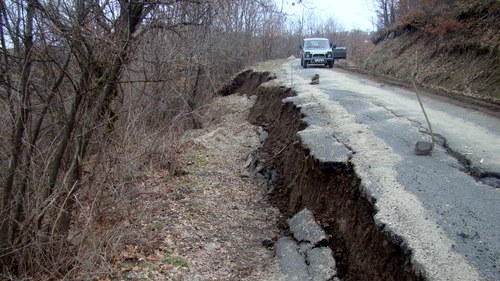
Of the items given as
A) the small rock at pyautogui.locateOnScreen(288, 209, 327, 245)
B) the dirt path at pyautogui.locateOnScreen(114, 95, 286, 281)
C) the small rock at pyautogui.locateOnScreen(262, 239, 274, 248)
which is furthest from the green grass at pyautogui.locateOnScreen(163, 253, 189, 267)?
the small rock at pyautogui.locateOnScreen(288, 209, 327, 245)

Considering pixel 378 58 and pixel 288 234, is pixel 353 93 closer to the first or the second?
pixel 288 234

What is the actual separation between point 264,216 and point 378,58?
68.3ft

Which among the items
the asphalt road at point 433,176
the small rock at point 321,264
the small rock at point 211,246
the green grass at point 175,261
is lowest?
the small rock at point 211,246

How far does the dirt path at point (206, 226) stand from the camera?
5324 millimetres

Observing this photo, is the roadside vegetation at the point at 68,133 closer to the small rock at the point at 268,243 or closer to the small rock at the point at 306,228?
the small rock at the point at 268,243

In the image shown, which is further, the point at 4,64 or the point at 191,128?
the point at 191,128

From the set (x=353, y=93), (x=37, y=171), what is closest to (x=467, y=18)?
(x=353, y=93)

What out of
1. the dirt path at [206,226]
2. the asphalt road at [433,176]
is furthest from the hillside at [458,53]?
the dirt path at [206,226]

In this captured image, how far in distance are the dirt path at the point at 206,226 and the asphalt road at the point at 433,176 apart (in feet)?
5.25

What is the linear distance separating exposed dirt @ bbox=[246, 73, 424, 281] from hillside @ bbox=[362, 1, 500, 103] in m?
4.65

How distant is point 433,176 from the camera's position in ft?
17.8

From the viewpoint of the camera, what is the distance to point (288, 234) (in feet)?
20.2

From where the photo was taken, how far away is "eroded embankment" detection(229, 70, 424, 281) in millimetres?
4168

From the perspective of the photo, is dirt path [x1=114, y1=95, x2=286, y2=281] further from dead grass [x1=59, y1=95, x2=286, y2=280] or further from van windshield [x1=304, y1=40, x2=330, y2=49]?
van windshield [x1=304, y1=40, x2=330, y2=49]
